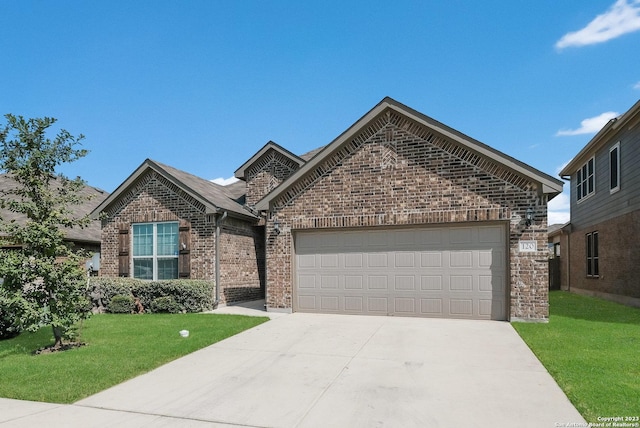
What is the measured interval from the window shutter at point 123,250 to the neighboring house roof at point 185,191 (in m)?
1.02

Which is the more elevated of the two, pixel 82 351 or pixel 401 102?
pixel 401 102

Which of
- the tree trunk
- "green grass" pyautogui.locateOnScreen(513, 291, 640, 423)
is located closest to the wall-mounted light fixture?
"green grass" pyautogui.locateOnScreen(513, 291, 640, 423)

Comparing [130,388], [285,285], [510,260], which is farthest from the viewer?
[285,285]

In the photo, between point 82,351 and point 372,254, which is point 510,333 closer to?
point 372,254

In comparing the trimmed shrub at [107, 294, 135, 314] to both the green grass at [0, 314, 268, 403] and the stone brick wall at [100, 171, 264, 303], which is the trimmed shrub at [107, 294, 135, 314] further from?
the stone brick wall at [100, 171, 264, 303]

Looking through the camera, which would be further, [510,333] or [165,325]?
[165,325]

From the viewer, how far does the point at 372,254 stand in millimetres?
11102

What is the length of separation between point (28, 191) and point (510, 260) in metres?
10.3

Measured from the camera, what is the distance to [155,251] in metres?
13.9

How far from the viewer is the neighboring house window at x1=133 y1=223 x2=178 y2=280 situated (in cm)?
1374

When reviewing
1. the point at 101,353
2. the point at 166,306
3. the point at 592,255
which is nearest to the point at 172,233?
the point at 166,306

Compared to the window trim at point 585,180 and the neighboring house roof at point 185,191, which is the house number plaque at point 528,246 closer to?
the neighboring house roof at point 185,191

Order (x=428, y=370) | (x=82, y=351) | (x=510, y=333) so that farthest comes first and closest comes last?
(x=510, y=333), (x=82, y=351), (x=428, y=370)

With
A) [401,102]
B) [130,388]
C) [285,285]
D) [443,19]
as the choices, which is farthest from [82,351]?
[443,19]
